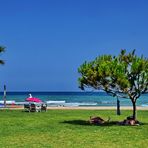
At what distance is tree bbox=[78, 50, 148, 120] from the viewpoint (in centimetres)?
2989

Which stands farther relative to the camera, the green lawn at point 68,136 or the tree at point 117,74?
the tree at point 117,74

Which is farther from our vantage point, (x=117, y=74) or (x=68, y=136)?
(x=117, y=74)

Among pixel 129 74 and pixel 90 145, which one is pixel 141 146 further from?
pixel 129 74

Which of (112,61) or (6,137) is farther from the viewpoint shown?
(112,61)

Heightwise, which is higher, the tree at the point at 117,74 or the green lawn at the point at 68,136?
the tree at the point at 117,74

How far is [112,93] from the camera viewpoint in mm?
31922

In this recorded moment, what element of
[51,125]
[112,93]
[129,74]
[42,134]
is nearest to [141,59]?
[129,74]

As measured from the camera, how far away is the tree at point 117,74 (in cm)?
2989

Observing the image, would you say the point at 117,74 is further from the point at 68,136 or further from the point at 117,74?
the point at 68,136

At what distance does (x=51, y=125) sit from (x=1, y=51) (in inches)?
857

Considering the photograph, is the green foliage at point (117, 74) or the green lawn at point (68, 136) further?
the green foliage at point (117, 74)

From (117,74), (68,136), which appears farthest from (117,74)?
(68,136)

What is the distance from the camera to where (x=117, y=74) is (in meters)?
29.7

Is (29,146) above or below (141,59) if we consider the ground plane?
below
